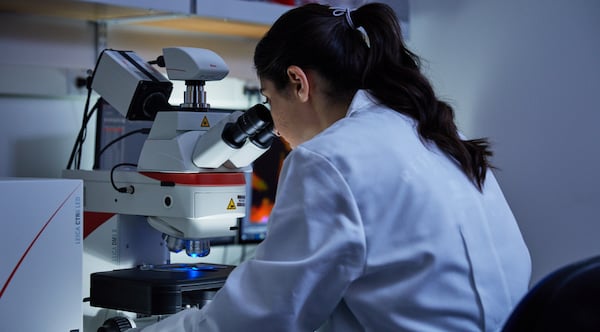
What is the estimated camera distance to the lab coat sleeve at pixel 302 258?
1.05 meters

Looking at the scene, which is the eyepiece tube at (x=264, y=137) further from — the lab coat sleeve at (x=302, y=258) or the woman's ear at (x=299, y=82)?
the lab coat sleeve at (x=302, y=258)

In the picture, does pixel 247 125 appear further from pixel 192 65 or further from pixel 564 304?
pixel 564 304

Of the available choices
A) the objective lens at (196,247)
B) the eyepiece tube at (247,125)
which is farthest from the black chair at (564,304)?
the objective lens at (196,247)

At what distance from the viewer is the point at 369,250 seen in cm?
107

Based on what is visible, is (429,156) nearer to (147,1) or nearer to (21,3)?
(147,1)

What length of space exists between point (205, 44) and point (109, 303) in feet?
3.45

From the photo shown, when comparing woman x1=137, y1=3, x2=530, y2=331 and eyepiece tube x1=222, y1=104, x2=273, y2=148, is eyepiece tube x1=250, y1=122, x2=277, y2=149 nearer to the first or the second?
eyepiece tube x1=222, y1=104, x2=273, y2=148

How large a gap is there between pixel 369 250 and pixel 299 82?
1.09 ft

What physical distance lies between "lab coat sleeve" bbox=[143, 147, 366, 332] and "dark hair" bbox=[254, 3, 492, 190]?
22 cm

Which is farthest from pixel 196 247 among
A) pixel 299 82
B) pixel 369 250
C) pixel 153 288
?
pixel 369 250

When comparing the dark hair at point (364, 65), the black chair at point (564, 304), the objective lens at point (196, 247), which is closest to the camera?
the black chair at point (564, 304)

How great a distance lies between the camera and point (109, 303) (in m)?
1.52

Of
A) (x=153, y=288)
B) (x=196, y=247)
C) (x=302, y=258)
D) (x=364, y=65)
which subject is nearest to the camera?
(x=302, y=258)

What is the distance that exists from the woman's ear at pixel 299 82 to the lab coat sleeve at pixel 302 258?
0.20 m
